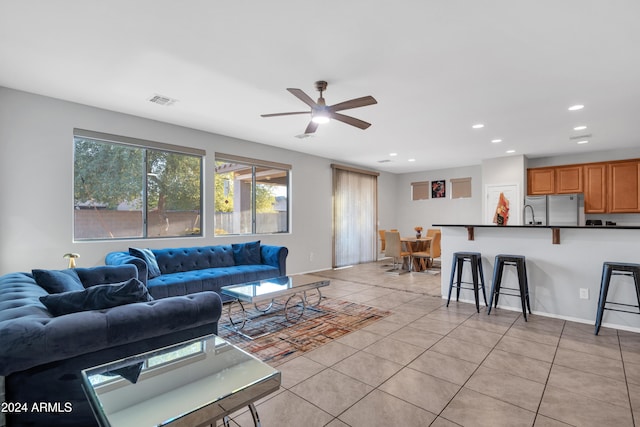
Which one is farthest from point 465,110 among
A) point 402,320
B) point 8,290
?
point 8,290

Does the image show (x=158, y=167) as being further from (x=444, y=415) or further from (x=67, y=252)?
(x=444, y=415)

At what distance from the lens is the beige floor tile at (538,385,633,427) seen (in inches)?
72.9

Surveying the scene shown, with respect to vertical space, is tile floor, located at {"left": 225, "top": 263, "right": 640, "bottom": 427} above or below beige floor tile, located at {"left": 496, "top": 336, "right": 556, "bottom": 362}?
above

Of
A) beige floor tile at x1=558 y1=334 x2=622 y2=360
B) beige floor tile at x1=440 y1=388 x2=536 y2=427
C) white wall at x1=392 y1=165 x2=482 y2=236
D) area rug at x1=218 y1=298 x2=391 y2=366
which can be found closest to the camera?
beige floor tile at x1=440 y1=388 x2=536 y2=427

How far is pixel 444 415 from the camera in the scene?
191cm

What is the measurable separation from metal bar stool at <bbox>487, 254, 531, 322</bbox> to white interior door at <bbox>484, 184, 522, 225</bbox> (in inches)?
134

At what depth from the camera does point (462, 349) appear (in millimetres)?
2863

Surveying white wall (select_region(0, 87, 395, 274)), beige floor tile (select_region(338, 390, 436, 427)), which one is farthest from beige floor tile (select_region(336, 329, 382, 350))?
white wall (select_region(0, 87, 395, 274))

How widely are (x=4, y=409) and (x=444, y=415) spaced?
2.25 metres

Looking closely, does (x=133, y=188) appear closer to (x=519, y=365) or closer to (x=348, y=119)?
(x=348, y=119)

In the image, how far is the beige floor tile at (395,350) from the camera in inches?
106

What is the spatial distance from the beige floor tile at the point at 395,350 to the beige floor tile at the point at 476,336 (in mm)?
571

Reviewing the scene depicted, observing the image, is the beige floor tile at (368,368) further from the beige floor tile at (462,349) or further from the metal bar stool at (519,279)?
the metal bar stool at (519,279)

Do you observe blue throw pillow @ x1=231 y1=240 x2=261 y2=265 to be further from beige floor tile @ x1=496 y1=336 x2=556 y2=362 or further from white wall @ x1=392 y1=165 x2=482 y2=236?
white wall @ x1=392 y1=165 x2=482 y2=236
